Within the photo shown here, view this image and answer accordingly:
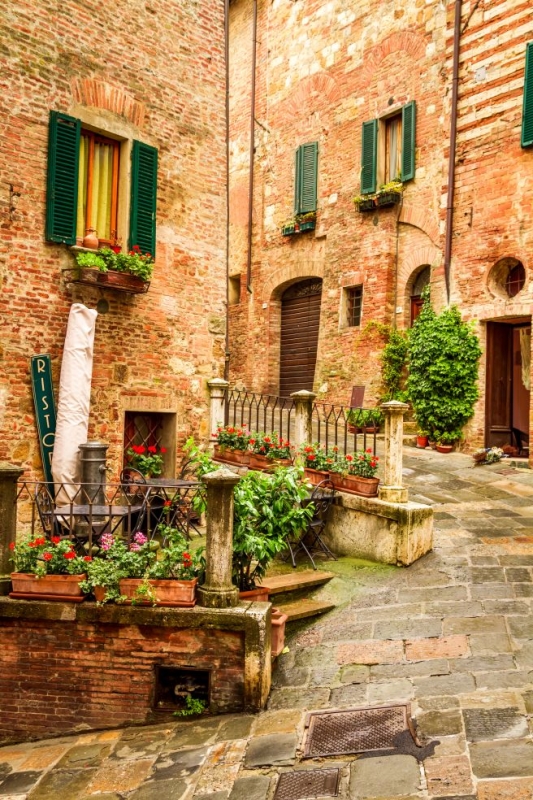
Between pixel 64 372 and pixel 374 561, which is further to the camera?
pixel 64 372

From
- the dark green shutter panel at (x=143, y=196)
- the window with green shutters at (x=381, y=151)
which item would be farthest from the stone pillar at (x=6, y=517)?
the window with green shutters at (x=381, y=151)

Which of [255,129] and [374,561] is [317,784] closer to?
[374,561]

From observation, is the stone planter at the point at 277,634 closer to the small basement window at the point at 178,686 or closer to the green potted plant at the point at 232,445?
the small basement window at the point at 178,686

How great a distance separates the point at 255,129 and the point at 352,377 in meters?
7.55

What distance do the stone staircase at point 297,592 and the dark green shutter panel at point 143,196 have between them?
460 cm

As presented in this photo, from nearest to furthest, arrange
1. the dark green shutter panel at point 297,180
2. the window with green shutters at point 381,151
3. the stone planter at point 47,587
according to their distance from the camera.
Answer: the stone planter at point 47,587 < the window with green shutters at point 381,151 < the dark green shutter panel at point 297,180

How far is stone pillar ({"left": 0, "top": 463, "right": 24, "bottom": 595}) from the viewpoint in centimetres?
561

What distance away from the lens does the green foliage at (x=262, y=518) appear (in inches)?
220

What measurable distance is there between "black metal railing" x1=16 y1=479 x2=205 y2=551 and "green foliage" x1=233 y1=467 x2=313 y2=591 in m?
0.38

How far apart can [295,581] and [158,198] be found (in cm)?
536

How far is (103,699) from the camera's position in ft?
17.3

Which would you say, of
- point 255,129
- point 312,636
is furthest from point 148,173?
point 255,129

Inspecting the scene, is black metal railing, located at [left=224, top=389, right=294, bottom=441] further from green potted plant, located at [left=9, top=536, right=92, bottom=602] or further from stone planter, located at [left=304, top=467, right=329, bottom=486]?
green potted plant, located at [left=9, top=536, right=92, bottom=602]

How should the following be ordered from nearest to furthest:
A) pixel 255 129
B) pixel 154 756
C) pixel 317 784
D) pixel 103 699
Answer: pixel 317 784 → pixel 154 756 → pixel 103 699 → pixel 255 129
